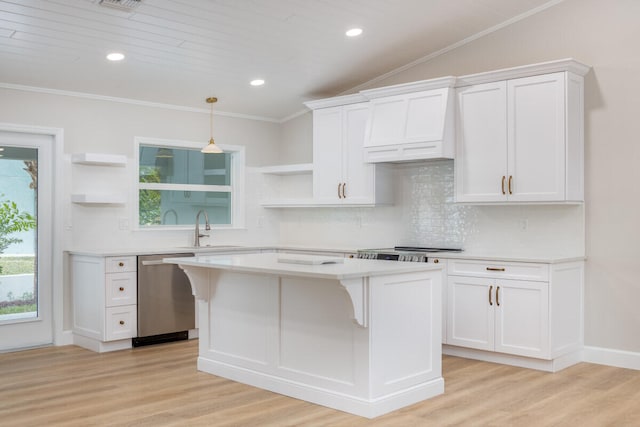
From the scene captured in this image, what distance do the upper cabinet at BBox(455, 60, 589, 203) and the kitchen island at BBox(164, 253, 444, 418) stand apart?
1.40 m

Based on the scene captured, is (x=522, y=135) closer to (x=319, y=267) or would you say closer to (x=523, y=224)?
(x=523, y=224)

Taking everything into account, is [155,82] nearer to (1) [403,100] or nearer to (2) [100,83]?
(2) [100,83]

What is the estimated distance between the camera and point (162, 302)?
5.62 meters

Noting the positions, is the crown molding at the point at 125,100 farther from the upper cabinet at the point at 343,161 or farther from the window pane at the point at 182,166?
the upper cabinet at the point at 343,161

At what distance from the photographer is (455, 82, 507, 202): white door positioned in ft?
16.5

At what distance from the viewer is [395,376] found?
12.1ft

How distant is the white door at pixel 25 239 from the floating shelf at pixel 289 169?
2.37 metres

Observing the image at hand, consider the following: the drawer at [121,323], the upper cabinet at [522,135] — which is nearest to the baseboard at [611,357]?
the upper cabinet at [522,135]

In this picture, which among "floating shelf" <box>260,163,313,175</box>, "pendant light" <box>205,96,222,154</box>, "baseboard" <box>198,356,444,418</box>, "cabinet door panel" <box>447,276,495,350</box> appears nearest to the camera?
"baseboard" <box>198,356,444,418</box>

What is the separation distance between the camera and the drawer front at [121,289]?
5328 mm

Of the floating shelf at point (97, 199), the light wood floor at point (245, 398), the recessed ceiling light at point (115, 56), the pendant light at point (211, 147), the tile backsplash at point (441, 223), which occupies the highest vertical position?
the recessed ceiling light at point (115, 56)

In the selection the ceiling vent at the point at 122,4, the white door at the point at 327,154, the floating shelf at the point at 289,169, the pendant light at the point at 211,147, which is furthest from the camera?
the floating shelf at the point at 289,169

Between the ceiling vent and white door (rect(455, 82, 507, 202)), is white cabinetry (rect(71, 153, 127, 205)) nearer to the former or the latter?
the ceiling vent

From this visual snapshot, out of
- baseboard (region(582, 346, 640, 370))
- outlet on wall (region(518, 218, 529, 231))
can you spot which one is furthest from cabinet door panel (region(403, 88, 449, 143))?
baseboard (region(582, 346, 640, 370))
